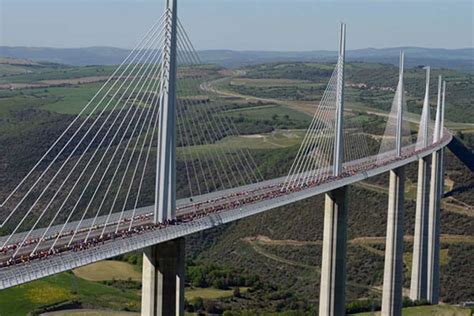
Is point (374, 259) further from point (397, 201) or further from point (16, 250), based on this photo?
point (16, 250)

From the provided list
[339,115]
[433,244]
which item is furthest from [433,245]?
[339,115]

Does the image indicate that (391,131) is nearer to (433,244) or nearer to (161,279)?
(433,244)

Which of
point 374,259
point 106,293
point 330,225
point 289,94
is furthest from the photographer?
point 289,94

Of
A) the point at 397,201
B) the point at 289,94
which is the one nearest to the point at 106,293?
the point at 397,201

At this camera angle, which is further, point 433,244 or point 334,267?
point 433,244

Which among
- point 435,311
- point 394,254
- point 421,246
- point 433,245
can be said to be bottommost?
point 435,311

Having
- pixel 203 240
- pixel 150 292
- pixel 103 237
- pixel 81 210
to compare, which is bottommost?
pixel 203 240

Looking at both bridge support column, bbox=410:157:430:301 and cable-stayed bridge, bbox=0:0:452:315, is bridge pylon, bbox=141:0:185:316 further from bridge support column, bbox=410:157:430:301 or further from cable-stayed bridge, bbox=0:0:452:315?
bridge support column, bbox=410:157:430:301

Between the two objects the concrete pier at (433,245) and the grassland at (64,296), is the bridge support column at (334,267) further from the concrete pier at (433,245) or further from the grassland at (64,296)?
the concrete pier at (433,245)
